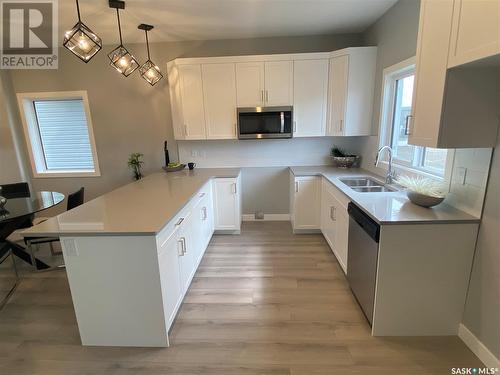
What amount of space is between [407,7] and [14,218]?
13.8 feet

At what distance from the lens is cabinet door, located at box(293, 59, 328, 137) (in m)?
3.42

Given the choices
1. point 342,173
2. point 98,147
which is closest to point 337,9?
point 342,173

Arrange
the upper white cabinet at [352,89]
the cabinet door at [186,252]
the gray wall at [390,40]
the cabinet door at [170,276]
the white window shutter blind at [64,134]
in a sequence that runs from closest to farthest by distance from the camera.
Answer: the cabinet door at [170,276] → the cabinet door at [186,252] → the gray wall at [390,40] → the upper white cabinet at [352,89] → the white window shutter blind at [64,134]

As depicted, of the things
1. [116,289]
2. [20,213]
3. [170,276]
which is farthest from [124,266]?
[20,213]

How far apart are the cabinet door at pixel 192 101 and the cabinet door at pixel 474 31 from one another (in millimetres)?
2845

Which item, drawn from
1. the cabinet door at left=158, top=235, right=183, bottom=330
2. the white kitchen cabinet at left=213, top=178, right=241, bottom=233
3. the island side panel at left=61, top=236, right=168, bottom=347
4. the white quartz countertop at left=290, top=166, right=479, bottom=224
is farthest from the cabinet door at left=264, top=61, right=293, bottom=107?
the island side panel at left=61, top=236, right=168, bottom=347

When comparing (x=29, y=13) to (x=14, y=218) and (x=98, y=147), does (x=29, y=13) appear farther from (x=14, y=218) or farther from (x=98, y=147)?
(x=14, y=218)

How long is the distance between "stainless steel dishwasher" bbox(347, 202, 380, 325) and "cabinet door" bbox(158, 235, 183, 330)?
58.0 inches

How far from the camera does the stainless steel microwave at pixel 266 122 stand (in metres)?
3.50

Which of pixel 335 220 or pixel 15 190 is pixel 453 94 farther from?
pixel 15 190

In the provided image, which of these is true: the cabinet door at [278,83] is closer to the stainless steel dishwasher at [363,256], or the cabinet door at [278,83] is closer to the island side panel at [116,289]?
the stainless steel dishwasher at [363,256]

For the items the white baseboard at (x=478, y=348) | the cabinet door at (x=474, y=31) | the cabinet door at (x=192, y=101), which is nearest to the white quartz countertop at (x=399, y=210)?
the white baseboard at (x=478, y=348)

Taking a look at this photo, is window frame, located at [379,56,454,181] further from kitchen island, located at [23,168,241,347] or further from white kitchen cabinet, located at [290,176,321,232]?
kitchen island, located at [23,168,241,347]

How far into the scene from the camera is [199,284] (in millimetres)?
2572
